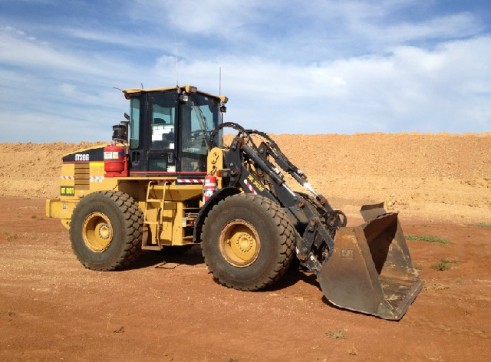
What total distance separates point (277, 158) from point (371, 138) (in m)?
35.6

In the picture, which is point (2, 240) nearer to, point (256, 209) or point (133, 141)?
point (133, 141)

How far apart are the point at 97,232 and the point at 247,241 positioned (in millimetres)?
3156

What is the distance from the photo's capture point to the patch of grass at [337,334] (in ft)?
15.8

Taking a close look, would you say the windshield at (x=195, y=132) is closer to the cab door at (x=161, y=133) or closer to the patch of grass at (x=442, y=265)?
the cab door at (x=161, y=133)

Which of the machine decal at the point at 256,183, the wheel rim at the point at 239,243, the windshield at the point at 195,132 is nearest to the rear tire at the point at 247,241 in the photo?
the wheel rim at the point at 239,243

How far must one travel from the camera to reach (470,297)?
6348 millimetres

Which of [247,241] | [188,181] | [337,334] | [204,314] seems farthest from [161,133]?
[337,334]

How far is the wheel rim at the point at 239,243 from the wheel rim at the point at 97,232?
239 centimetres

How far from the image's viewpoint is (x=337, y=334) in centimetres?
486

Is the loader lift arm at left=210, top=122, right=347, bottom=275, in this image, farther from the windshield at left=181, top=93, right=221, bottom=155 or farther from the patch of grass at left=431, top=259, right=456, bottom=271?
the patch of grass at left=431, top=259, right=456, bottom=271

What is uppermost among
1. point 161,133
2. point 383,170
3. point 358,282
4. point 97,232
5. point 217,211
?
point 161,133

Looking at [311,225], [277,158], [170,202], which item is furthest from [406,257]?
[170,202]

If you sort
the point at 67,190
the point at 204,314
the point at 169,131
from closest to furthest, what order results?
the point at 204,314 → the point at 169,131 → the point at 67,190

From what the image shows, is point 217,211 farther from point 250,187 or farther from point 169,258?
point 169,258
